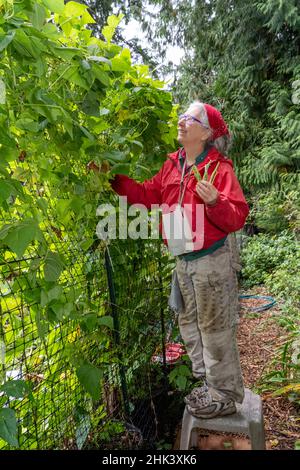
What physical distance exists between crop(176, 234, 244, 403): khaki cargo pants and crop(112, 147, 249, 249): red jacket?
119 millimetres

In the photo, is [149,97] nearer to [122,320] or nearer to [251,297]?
[122,320]

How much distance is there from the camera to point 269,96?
25.4 ft

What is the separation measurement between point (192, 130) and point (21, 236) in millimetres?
1145

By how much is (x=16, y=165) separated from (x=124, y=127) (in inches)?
25.6

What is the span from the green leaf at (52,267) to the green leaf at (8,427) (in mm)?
296

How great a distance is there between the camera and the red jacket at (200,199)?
1.55 m

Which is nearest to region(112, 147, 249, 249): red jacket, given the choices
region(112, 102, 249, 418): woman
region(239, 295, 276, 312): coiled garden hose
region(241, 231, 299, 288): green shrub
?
region(112, 102, 249, 418): woman

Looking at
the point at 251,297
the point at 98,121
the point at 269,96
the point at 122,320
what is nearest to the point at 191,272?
the point at 122,320

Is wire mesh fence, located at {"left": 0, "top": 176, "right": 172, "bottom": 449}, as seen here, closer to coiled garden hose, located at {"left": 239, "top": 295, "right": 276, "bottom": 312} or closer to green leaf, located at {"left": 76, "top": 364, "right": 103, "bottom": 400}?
green leaf, located at {"left": 76, "top": 364, "right": 103, "bottom": 400}

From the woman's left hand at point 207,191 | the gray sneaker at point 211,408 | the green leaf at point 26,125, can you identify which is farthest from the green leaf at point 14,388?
the gray sneaker at point 211,408

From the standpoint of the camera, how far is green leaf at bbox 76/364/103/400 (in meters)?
1.15

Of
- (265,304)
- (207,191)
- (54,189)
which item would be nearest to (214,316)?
(207,191)
